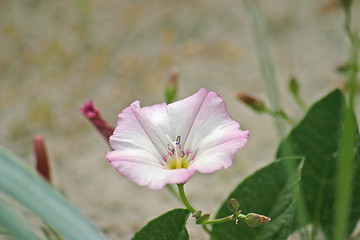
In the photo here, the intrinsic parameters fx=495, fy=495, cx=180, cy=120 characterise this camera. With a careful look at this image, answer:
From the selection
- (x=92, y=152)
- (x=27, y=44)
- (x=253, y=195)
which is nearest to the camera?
(x=253, y=195)

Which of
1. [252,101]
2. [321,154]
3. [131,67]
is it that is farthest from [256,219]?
[131,67]

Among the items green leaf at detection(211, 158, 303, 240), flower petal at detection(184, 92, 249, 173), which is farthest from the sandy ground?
flower petal at detection(184, 92, 249, 173)

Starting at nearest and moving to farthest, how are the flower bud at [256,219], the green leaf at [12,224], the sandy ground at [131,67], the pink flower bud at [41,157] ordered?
1. the green leaf at [12,224]
2. the flower bud at [256,219]
3. the pink flower bud at [41,157]
4. the sandy ground at [131,67]

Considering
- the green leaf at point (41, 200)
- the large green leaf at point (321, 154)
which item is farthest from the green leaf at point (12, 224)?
the large green leaf at point (321, 154)

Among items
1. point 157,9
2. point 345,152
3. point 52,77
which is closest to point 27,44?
point 52,77

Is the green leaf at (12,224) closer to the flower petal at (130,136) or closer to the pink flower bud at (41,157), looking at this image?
the flower petal at (130,136)

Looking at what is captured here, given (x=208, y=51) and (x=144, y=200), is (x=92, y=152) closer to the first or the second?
(x=144, y=200)
